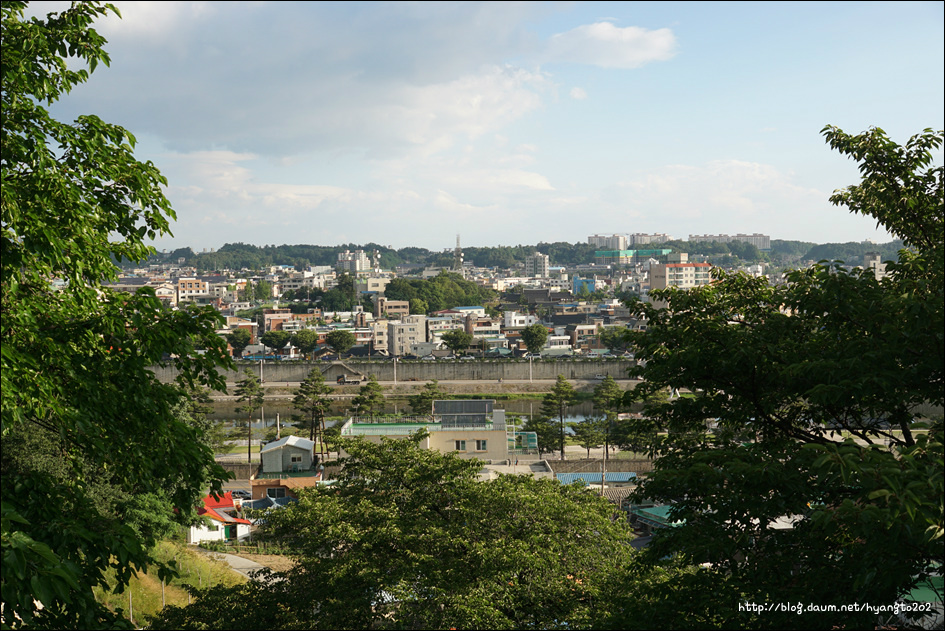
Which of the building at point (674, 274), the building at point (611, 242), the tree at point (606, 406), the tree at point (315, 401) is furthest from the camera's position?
the building at point (611, 242)

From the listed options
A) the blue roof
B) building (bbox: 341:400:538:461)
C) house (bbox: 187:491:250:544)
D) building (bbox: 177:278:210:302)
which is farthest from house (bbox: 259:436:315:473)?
building (bbox: 177:278:210:302)

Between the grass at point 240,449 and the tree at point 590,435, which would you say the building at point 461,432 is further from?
the grass at point 240,449

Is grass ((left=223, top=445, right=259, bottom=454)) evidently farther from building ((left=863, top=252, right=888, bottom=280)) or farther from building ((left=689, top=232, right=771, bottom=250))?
building ((left=689, top=232, right=771, bottom=250))

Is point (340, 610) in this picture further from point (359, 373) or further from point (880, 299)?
point (359, 373)

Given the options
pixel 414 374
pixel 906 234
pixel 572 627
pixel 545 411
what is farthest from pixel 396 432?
pixel 414 374

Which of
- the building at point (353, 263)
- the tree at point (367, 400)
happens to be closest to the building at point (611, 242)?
the building at point (353, 263)
